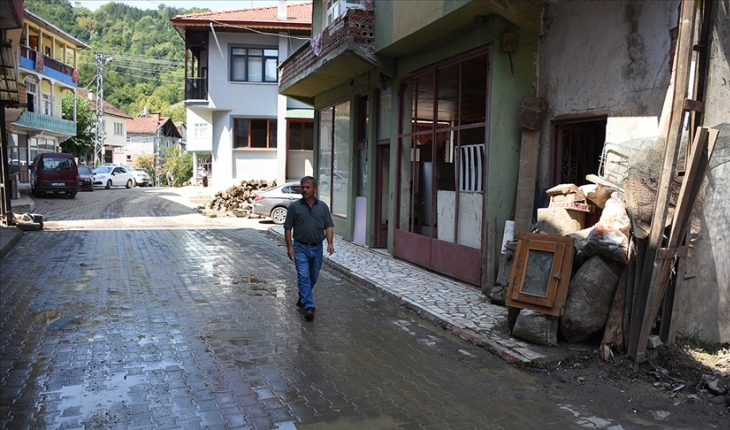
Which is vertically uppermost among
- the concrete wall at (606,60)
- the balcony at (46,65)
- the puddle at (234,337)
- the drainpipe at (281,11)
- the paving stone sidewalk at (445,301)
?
the drainpipe at (281,11)

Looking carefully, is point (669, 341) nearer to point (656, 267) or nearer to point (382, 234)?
point (656, 267)

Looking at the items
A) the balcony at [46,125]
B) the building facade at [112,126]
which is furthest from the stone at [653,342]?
the building facade at [112,126]

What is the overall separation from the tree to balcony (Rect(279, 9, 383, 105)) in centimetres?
3877

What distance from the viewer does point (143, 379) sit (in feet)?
17.0

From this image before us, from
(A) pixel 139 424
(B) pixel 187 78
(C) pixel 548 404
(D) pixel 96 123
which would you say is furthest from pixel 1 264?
(D) pixel 96 123

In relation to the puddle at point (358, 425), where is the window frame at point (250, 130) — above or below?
above

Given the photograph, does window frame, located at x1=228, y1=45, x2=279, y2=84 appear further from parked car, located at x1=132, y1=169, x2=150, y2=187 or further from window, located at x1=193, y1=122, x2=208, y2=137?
parked car, located at x1=132, y1=169, x2=150, y2=187

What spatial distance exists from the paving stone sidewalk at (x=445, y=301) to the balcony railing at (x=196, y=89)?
63.3 ft

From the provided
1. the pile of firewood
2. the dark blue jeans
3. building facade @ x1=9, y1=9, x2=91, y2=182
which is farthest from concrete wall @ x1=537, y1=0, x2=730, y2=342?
building facade @ x1=9, y1=9, x2=91, y2=182

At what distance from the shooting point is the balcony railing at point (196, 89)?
29.4m

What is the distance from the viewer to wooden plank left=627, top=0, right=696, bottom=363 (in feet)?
18.0

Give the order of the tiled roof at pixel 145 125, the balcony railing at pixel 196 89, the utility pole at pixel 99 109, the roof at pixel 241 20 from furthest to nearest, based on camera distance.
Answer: the tiled roof at pixel 145 125 < the utility pole at pixel 99 109 < the balcony railing at pixel 196 89 < the roof at pixel 241 20

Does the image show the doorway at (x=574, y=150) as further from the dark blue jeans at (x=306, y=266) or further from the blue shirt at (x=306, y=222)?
the dark blue jeans at (x=306, y=266)

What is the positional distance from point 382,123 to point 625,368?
8942 mm
